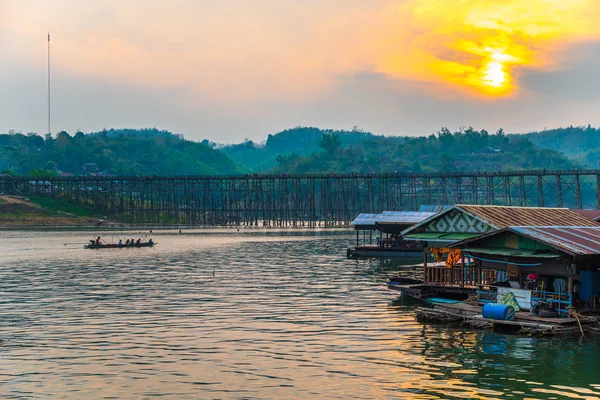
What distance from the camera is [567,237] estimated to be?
39562 millimetres

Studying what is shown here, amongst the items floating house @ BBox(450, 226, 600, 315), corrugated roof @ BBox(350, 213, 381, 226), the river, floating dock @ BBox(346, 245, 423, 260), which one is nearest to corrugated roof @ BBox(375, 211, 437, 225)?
corrugated roof @ BBox(350, 213, 381, 226)

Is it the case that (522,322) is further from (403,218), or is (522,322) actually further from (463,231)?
(403,218)

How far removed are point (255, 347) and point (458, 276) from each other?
16.8 metres

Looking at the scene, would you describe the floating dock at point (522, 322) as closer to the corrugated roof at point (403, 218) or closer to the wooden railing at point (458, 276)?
the wooden railing at point (458, 276)

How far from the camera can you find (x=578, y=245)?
125 feet

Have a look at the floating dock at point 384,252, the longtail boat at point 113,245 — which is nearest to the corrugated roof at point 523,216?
the floating dock at point 384,252

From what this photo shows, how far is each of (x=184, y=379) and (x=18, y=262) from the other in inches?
2226

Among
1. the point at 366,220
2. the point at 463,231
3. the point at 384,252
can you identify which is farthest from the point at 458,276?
the point at 366,220

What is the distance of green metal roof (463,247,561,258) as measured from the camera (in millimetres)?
38125

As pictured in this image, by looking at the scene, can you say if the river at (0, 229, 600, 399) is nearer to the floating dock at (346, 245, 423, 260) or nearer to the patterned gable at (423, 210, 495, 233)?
the patterned gable at (423, 210, 495, 233)

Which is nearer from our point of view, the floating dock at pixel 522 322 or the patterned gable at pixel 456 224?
the floating dock at pixel 522 322

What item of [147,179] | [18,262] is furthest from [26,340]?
[147,179]

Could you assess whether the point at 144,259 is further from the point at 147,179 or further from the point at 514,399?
the point at 147,179

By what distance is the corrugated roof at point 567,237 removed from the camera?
37284mm
